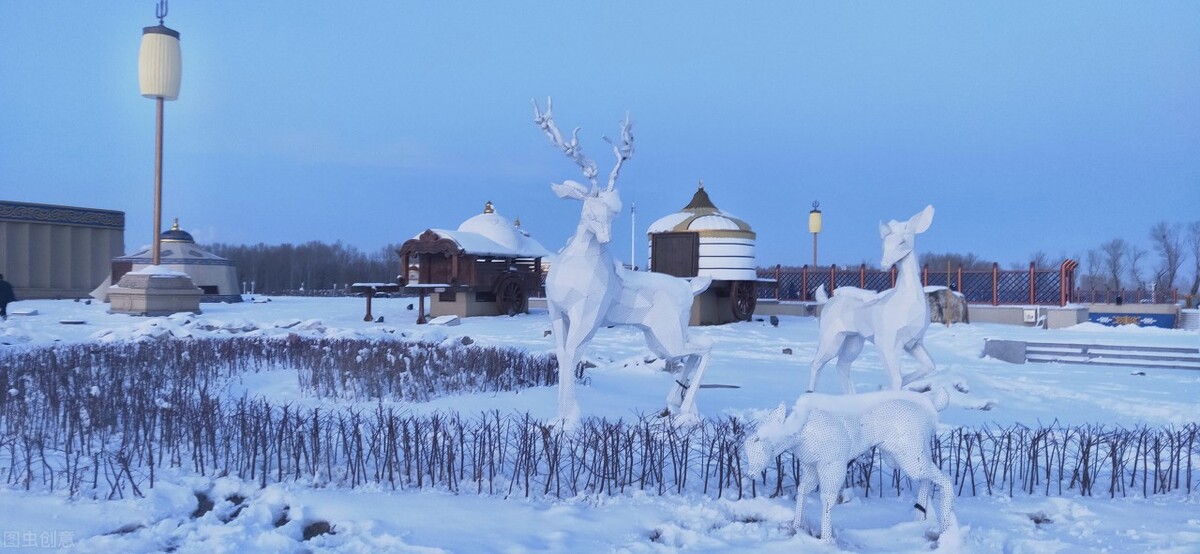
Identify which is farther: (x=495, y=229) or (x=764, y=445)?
(x=495, y=229)

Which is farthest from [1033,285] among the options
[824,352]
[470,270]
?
[824,352]

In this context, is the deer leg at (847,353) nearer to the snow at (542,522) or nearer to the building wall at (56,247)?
the snow at (542,522)

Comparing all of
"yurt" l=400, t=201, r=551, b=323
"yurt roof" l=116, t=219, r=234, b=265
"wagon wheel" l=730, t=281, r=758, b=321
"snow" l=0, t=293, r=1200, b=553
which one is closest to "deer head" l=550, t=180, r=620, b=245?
"snow" l=0, t=293, r=1200, b=553

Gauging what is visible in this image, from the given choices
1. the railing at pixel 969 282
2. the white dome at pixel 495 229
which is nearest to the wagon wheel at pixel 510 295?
the white dome at pixel 495 229

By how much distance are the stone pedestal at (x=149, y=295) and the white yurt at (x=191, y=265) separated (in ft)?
27.7

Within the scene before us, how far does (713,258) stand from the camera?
64.2 ft

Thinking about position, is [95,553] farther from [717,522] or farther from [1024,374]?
[1024,374]

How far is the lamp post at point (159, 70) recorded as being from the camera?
20703 mm

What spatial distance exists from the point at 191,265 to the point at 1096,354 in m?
28.4

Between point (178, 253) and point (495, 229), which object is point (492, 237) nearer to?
point (495, 229)

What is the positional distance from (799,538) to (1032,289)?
2200 centimetres

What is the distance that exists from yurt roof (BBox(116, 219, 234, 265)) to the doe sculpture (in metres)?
29.8

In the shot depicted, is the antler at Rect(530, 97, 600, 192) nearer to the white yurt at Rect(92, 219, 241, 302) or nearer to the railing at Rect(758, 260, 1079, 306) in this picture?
the railing at Rect(758, 260, 1079, 306)

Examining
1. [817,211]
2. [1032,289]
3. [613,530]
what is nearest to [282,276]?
[817,211]
